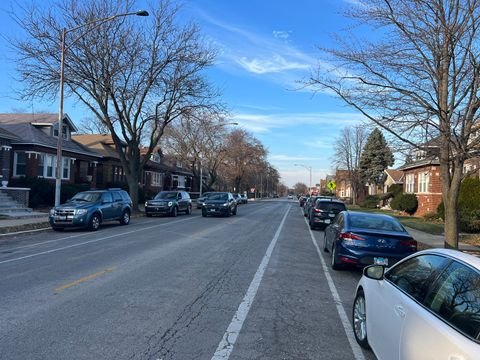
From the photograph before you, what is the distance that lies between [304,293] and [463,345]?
5.24 meters

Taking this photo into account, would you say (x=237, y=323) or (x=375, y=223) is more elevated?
(x=375, y=223)

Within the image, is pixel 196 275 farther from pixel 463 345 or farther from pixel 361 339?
pixel 463 345

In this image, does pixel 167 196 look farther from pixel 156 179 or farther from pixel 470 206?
pixel 156 179

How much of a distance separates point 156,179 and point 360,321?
54.4 meters

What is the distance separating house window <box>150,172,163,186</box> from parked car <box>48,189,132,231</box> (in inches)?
1403

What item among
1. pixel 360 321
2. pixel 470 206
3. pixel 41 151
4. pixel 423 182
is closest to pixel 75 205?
pixel 360 321

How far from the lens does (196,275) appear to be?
8891mm

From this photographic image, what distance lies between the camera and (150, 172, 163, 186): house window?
56.4 meters

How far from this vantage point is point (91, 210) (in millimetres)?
17828

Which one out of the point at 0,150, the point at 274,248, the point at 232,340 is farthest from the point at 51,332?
the point at 0,150

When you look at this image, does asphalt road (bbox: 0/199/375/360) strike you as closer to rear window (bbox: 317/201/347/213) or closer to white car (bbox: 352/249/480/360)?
white car (bbox: 352/249/480/360)

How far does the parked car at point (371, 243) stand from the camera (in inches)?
356

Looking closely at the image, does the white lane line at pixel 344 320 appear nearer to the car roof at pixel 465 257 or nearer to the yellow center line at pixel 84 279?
the car roof at pixel 465 257

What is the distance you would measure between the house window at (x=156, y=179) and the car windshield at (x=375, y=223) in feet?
157
